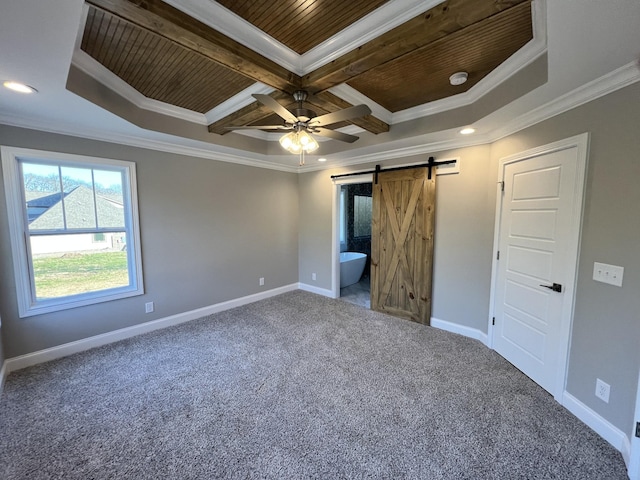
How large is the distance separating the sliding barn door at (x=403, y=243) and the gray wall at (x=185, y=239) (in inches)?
71.0

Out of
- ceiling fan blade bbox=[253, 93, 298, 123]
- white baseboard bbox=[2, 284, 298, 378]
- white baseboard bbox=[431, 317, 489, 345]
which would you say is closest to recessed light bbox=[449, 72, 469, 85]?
ceiling fan blade bbox=[253, 93, 298, 123]

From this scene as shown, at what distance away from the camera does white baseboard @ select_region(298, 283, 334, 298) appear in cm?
476

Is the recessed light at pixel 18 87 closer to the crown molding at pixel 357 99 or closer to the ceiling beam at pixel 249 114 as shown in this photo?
the ceiling beam at pixel 249 114

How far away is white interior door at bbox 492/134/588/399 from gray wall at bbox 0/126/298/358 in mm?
3397

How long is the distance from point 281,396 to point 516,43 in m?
3.21

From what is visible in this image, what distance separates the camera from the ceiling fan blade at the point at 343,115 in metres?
1.81

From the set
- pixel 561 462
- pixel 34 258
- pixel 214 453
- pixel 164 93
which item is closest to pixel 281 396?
pixel 214 453

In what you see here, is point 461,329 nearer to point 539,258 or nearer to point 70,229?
point 539,258

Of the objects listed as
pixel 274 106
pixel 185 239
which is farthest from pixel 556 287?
pixel 185 239

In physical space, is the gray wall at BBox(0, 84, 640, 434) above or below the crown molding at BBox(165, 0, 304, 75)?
below

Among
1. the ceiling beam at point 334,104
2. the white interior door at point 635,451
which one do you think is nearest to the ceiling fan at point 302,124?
the ceiling beam at point 334,104

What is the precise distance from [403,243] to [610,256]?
2118mm

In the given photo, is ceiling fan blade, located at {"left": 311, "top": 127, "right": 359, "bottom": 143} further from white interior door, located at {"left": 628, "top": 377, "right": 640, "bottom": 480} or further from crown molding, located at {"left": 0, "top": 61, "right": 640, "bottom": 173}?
white interior door, located at {"left": 628, "top": 377, "right": 640, "bottom": 480}

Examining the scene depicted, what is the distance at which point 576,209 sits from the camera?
6.39ft
